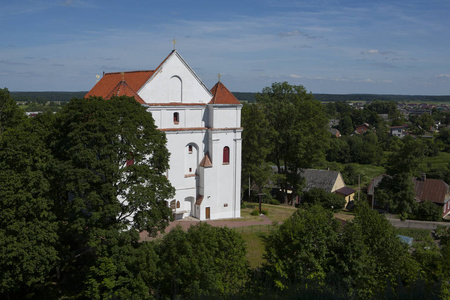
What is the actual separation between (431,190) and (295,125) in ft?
72.5

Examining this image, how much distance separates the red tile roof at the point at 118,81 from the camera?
31.5 m

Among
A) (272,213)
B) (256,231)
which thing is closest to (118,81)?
(256,231)

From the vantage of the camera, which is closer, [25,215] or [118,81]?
[25,215]

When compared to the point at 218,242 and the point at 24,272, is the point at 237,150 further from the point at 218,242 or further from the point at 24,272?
the point at 24,272

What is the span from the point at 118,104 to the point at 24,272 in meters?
9.93

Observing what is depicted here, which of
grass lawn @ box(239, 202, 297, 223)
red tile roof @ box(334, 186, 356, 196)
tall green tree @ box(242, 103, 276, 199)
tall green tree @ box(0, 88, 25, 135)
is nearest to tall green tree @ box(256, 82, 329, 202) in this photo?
tall green tree @ box(242, 103, 276, 199)

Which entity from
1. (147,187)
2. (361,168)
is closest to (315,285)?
(147,187)

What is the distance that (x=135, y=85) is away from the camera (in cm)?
3148

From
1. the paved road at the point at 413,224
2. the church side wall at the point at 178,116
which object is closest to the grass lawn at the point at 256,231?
the paved road at the point at 413,224

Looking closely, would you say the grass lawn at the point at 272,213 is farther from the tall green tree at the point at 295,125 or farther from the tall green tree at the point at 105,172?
the tall green tree at the point at 105,172

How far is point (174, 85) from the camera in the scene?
31.8m

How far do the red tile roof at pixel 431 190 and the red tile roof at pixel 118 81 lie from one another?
37046 millimetres

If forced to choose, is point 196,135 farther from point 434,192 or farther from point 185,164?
point 434,192

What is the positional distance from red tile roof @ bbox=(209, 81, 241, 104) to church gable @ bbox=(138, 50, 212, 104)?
0.89 metres
